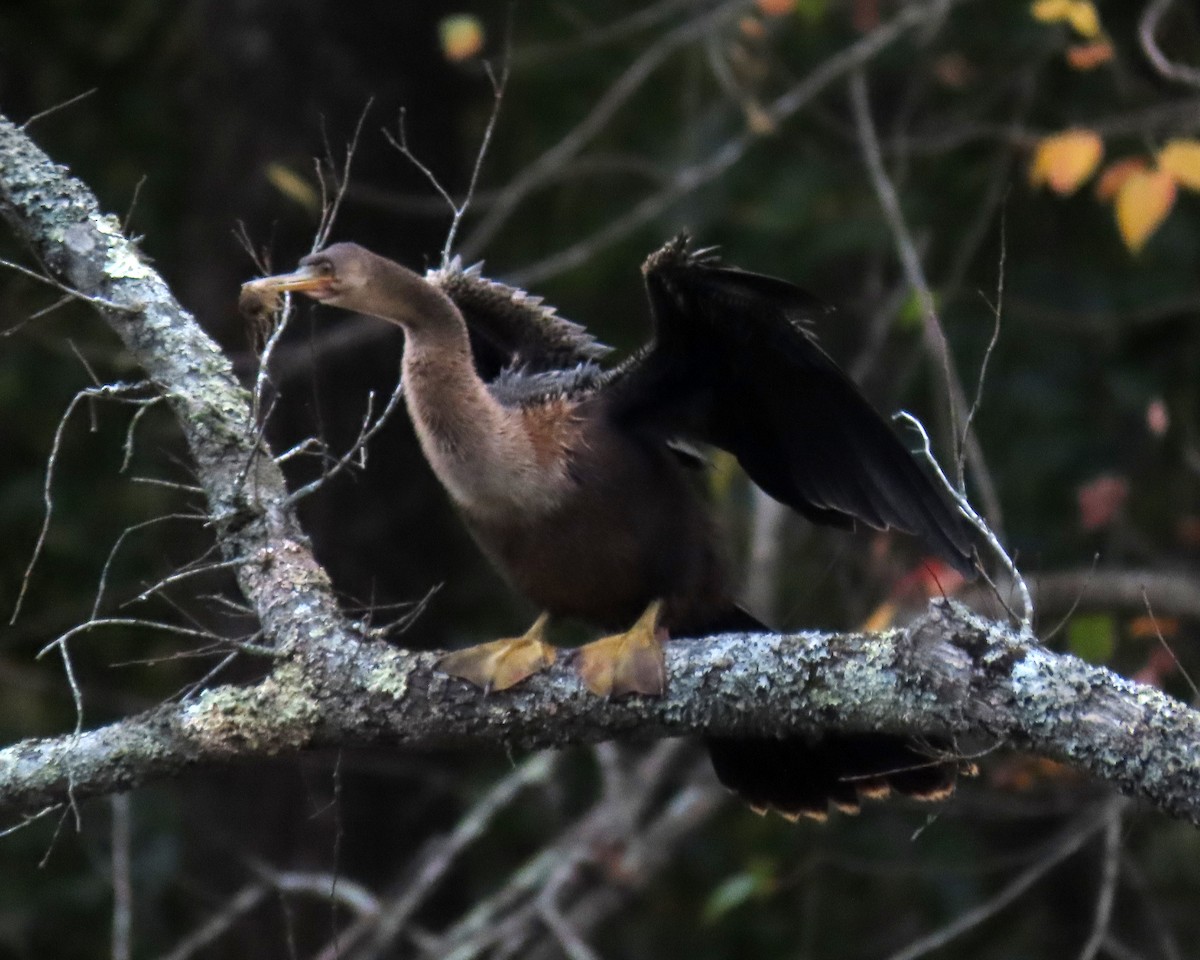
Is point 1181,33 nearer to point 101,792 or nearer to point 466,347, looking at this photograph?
point 466,347

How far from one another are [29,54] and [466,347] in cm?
413

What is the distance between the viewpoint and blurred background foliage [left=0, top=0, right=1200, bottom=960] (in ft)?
17.8

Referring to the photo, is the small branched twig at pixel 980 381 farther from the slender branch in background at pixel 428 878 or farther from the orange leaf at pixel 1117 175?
the slender branch in background at pixel 428 878

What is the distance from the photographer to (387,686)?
2.65m

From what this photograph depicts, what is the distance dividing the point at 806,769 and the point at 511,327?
4.04 feet

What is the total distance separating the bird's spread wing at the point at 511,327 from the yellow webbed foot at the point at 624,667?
3.84ft

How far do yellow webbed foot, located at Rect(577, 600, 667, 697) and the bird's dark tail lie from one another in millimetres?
602

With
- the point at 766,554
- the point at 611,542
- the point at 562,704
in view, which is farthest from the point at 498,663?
the point at 766,554

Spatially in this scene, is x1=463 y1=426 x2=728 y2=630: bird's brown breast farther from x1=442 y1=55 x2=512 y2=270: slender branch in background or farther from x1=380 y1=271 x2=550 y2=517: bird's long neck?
x1=442 y1=55 x2=512 y2=270: slender branch in background

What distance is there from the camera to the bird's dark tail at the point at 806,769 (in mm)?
3221

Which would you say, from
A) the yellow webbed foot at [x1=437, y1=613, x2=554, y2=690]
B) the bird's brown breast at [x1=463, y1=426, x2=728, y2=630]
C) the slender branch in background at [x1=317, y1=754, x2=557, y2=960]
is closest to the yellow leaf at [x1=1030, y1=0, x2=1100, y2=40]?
the bird's brown breast at [x1=463, y1=426, x2=728, y2=630]

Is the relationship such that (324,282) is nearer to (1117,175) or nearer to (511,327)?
(511,327)

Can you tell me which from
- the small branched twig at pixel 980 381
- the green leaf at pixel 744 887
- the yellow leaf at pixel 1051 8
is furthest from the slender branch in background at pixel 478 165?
the green leaf at pixel 744 887

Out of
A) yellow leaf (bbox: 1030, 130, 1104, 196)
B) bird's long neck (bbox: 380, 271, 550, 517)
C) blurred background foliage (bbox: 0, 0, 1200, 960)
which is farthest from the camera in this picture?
blurred background foliage (bbox: 0, 0, 1200, 960)
